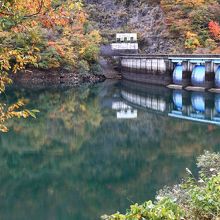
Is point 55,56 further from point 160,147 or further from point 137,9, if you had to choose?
point 160,147

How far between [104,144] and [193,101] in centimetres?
1132

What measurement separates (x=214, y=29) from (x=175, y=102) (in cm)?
1592

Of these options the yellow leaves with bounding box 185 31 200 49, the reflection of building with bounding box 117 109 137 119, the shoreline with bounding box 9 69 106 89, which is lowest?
the reflection of building with bounding box 117 109 137 119

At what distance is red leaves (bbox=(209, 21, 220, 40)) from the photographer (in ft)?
133

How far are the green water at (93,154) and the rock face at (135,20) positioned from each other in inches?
636

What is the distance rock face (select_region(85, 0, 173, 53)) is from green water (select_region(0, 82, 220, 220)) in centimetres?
1616

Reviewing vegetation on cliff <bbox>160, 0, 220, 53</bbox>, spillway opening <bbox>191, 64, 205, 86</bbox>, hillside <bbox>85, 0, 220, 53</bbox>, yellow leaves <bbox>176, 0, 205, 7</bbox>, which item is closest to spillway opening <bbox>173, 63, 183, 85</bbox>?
spillway opening <bbox>191, 64, 205, 86</bbox>

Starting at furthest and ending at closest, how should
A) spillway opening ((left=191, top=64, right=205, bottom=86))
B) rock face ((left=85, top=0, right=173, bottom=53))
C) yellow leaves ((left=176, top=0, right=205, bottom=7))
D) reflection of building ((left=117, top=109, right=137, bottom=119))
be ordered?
rock face ((left=85, top=0, right=173, bottom=53))
yellow leaves ((left=176, top=0, right=205, bottom=7))
spillway opening ((left=191, top=64, right=205, bottom=86))
reflection of building ((left=117, top=109, right=137, bottom=119))

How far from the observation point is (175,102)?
28.0 m

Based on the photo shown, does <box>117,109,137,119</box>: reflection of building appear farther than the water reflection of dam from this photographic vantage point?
Yes

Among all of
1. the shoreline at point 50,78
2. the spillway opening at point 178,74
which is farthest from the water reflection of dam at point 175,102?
the shoreline at point 50,78

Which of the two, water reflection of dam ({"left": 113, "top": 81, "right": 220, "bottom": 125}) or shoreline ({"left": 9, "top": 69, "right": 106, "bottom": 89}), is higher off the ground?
shoreline ({"left": 9, "top": 69, "right": 106, "bottom": 89})

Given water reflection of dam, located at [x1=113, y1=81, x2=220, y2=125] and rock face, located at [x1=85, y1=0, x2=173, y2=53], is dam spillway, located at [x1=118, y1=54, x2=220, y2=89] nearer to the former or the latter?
water reflection of dam, located at [x1=113, y1=81, x2=220, y2=125]

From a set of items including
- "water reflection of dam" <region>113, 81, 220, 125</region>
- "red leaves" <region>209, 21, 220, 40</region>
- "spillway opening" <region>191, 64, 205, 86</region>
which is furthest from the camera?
"red leaves" <region>209, 21, 220, 40</region>
